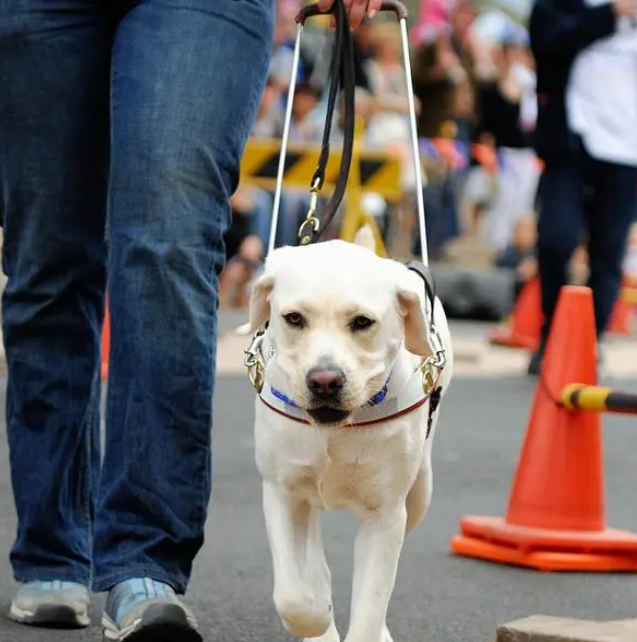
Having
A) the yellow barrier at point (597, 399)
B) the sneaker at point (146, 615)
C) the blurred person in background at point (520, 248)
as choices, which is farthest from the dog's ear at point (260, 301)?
the blurred person in background at point (520, 248)

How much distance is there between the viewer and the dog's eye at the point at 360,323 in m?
3.35

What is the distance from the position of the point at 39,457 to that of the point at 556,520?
1.85 metres

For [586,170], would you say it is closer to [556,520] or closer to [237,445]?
[237,445]

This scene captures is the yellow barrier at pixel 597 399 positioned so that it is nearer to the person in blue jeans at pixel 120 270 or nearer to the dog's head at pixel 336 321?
the person in blue jeans at pixel 120 270

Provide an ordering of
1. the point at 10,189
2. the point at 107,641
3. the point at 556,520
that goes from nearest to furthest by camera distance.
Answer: the point at 107,641, the point at 10,189, the point at 556,520

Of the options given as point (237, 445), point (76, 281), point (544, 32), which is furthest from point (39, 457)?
point (544, 32)

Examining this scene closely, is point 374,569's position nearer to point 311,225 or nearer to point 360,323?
point 360,323

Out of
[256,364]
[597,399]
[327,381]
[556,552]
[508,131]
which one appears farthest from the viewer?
[508,131]

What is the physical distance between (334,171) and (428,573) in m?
8.05

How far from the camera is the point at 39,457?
157 inches

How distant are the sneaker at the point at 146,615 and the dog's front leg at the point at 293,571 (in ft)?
0.60

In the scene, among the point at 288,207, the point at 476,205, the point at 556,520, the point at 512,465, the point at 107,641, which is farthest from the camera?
the point at 476,205

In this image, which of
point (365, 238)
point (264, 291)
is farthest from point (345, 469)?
point (365, 238)

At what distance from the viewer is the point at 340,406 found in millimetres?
3307
